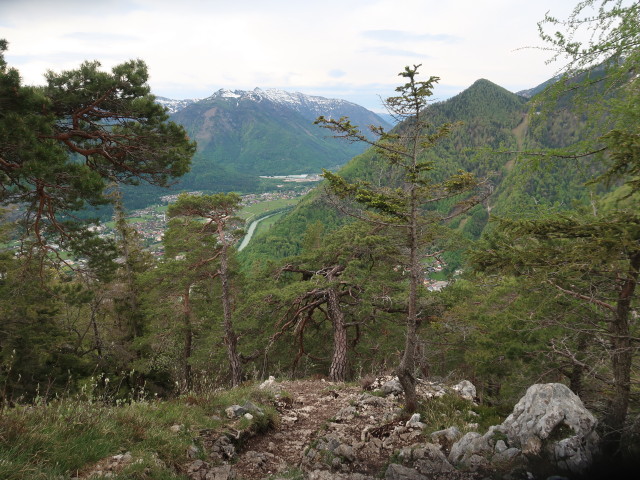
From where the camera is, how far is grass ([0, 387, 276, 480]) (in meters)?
3.60

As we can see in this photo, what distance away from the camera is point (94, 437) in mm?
4379

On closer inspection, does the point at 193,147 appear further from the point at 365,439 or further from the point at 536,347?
the point at 536,347

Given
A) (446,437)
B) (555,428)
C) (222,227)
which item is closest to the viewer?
(555,428)

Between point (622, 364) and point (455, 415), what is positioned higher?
point (622, 364)

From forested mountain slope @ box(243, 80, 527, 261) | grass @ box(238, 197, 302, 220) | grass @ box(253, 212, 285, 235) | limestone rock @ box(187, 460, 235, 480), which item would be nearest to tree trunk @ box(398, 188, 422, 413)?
limestone rock @ box(187, 460, 235, 480)

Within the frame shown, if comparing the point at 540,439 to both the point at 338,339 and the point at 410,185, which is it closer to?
the point at 410,185

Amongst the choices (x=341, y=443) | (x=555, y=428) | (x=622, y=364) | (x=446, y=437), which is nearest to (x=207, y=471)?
(x=341, y=443)

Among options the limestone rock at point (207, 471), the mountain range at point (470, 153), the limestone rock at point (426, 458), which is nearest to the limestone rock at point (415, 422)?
the limestone rock at point (426, 458)

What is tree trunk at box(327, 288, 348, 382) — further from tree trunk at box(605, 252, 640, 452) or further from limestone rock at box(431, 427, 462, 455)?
tree trunk at box(605, 252, 640, 452)

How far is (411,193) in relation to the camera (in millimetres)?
6383

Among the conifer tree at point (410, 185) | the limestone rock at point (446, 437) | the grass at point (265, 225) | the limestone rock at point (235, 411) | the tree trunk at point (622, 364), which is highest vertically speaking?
the conifer tree at point (410, 185)

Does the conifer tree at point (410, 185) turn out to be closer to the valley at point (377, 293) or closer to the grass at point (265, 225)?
the valley at point (377, 293)

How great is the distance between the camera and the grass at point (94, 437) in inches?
142

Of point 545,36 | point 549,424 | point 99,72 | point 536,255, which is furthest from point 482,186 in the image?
point 99,72
